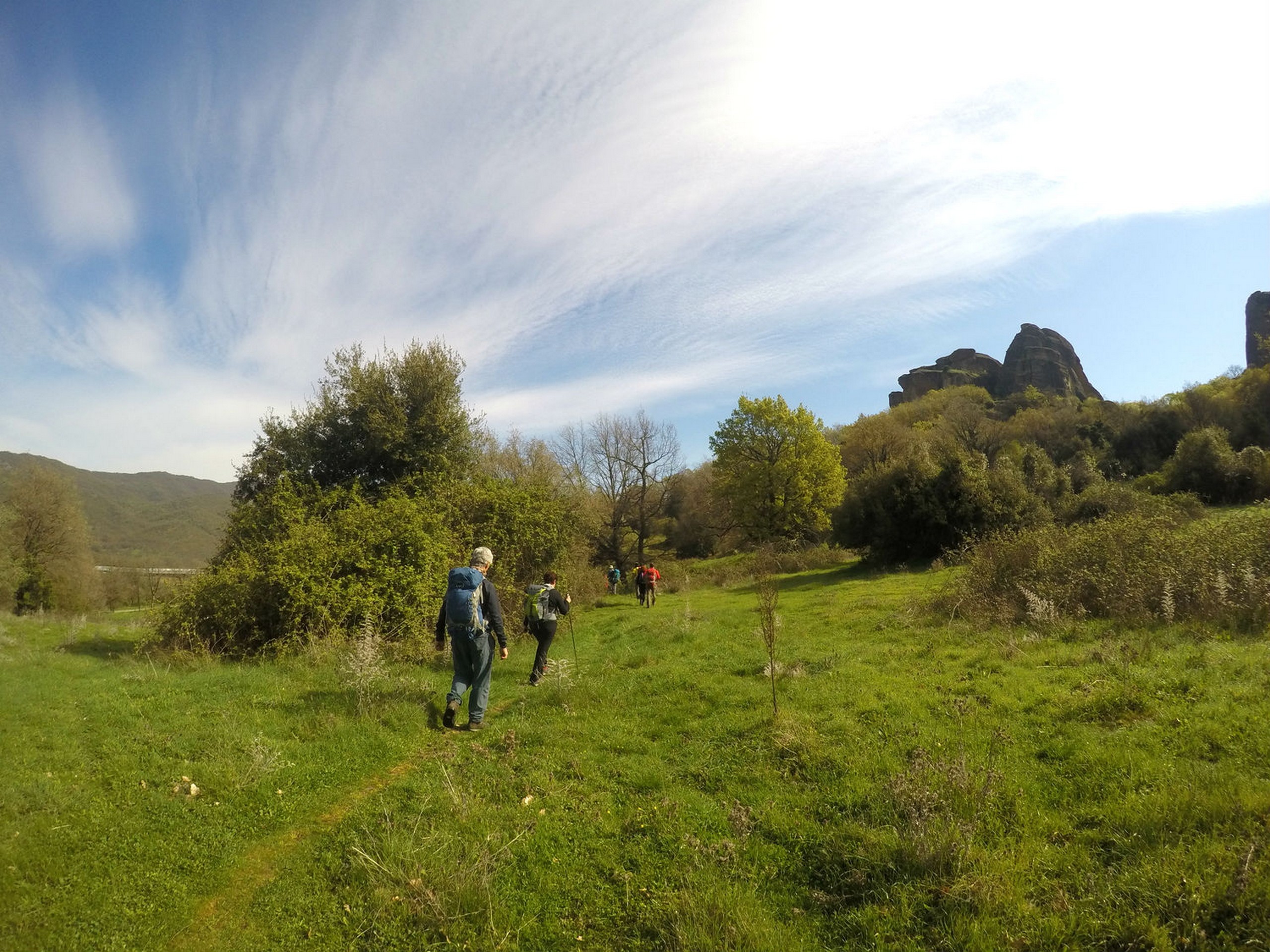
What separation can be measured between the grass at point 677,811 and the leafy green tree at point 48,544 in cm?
4246

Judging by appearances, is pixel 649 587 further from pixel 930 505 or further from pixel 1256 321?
pixel 1256 321

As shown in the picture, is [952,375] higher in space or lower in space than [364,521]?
higher

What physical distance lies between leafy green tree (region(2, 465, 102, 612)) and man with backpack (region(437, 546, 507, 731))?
4605 cm

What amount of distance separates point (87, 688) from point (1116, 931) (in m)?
12.5

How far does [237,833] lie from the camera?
16.4ft

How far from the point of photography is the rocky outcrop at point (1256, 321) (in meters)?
55.7

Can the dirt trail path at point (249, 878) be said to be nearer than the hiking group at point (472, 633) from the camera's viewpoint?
Yes

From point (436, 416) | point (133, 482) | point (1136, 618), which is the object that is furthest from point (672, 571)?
point (133, 482)

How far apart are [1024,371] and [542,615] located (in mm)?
94569

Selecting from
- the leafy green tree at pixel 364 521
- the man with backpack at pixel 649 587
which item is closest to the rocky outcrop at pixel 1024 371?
the man with backpack at pixel 649 587

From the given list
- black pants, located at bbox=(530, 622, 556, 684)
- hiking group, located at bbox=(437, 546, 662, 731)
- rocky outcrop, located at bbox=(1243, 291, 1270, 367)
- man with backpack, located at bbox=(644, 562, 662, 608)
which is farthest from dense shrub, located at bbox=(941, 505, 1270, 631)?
rocky outcrop, located at bbox=(1243, 291, 1270, 367)

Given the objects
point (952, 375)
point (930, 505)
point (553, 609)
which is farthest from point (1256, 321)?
point (553, 609)

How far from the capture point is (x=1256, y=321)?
58.1m

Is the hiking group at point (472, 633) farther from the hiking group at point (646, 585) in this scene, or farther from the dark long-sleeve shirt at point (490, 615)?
the hiking group at point (646, 585)
